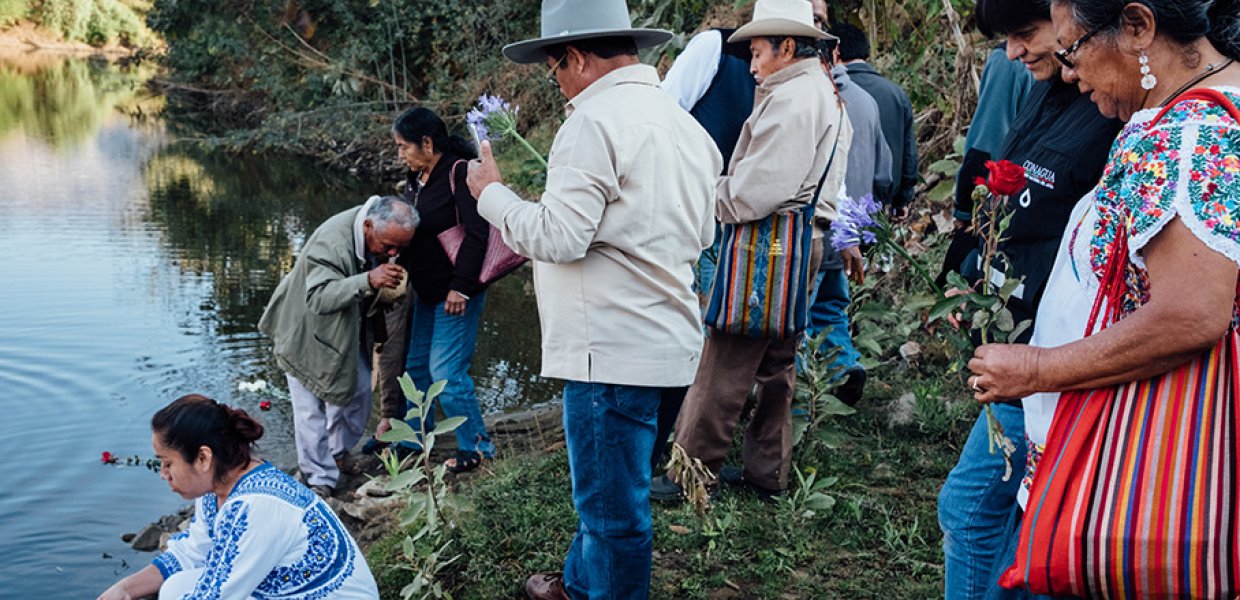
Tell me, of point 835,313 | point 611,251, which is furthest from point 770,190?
point 835,313

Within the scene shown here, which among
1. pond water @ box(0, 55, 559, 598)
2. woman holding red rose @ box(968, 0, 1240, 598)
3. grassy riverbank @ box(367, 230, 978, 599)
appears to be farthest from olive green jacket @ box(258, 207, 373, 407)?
woman holding red rose @ box(968, 0, 1240, 598)

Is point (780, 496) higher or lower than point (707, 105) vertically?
lower

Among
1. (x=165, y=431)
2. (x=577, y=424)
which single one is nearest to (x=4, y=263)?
(x=165, y=431)

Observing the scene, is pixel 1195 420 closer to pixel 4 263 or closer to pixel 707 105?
pixel 707 105

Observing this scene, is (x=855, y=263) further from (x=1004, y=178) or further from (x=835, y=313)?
(x=1004, y=178)

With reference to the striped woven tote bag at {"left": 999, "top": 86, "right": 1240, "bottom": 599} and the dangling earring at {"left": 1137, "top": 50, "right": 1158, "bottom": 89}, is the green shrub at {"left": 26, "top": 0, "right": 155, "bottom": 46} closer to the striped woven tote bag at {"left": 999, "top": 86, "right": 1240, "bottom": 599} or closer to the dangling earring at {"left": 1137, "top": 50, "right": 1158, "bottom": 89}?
the dangling earring at {"left": 1137, "top": 50, "right": 1158, "bottom": 89}

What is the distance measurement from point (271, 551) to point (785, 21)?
7.02 feet

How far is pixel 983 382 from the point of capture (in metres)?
1.84

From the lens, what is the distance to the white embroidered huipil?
2754 mm

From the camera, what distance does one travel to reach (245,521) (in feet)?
9.06

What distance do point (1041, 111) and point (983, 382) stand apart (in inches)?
36.4

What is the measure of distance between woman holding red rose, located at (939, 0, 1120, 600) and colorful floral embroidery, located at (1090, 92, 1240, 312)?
50cm

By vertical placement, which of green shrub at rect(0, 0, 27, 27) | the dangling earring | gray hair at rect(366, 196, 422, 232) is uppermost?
the dangling earring

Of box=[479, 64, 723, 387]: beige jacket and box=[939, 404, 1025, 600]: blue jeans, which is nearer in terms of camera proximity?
box=[939, 404, 1025, 600]: blue jeans
